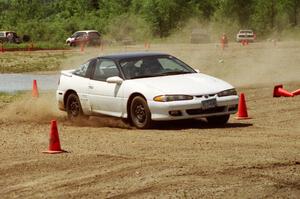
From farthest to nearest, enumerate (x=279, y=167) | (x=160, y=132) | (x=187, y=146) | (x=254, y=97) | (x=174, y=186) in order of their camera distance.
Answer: (x=254, y=97) < (x=160, y=132) < (x=187, y=146) < (x=279, y=167) < (x=174, y=186)

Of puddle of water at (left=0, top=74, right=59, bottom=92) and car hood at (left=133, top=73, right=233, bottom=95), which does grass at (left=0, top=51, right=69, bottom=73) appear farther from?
car hood at (left=133, top=73, right=233, bottom=95)

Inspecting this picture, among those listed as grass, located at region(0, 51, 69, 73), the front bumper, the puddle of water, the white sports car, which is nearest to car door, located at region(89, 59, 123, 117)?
the white sports car

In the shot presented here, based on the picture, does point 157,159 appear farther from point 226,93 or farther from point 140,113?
point 226,93

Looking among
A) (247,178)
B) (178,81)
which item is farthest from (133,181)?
(178,81)

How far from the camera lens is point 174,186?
27.9 ft

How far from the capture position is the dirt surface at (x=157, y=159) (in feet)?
27.9

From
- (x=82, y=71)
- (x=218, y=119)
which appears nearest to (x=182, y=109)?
(x=218, y=119)

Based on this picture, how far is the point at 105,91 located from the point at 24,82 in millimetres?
16967

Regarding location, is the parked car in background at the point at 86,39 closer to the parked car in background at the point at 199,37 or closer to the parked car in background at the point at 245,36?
the parked car in background at the point at 199,37

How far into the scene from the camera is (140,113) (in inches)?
551

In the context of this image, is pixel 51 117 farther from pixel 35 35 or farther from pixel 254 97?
pixel 35 35

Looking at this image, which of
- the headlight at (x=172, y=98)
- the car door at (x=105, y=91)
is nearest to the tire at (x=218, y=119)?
the headlight at (x=172, y=98)

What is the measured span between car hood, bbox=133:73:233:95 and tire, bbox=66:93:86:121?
1737mm

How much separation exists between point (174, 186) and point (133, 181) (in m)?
0.58
